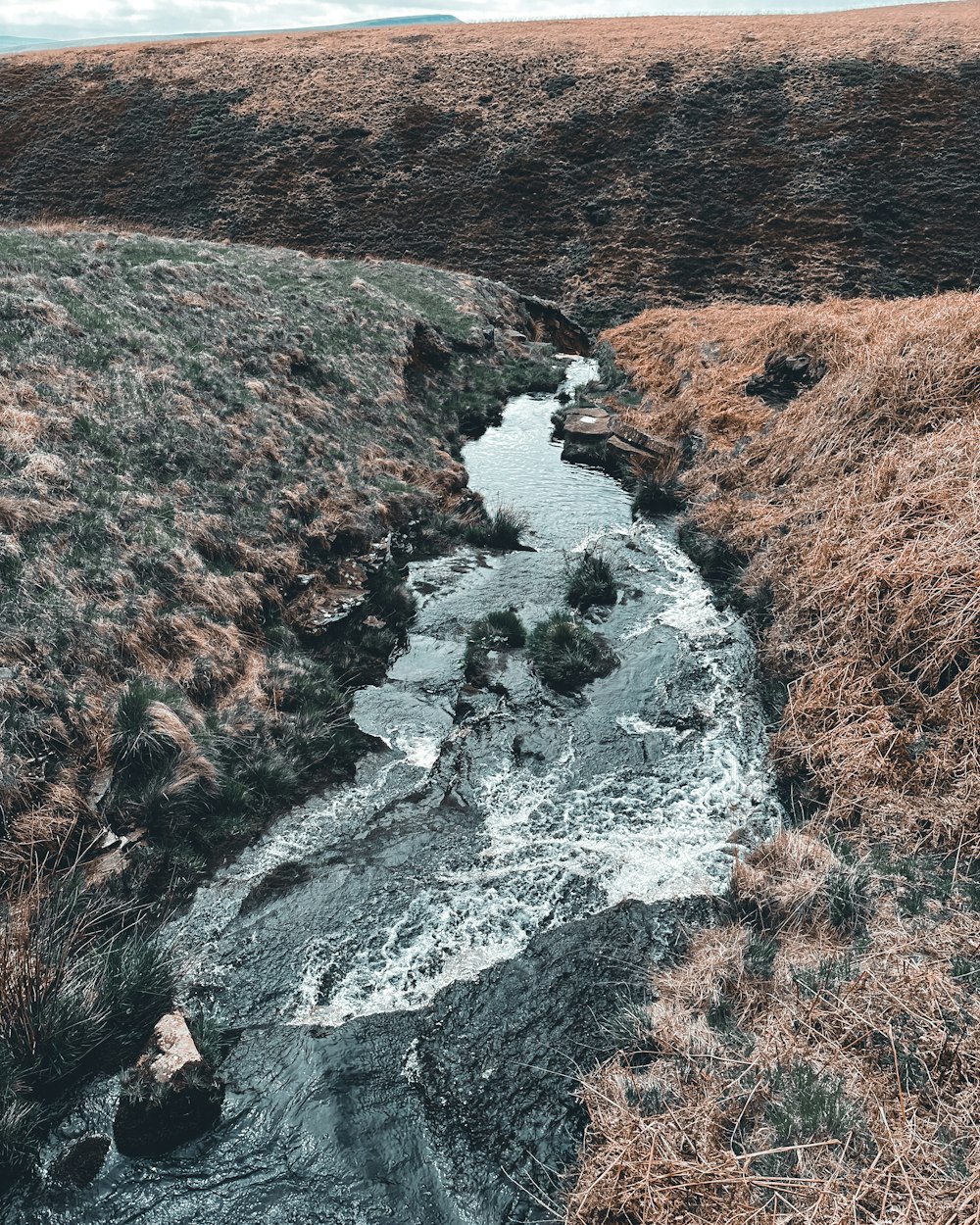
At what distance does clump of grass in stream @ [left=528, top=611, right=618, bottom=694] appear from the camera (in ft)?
35.6

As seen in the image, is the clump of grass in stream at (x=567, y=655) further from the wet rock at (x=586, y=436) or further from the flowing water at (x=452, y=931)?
the wet rock at (x=586, y=436)

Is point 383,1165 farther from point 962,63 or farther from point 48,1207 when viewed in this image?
point 962,63

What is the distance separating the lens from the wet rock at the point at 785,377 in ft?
54.7

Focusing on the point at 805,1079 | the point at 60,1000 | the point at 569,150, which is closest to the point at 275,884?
the point at 60,1000

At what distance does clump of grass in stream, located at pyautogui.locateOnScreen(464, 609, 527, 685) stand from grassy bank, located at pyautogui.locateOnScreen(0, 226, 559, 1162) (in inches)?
52.0

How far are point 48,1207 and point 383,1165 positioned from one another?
221 cm

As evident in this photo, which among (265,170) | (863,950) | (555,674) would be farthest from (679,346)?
(265,170)

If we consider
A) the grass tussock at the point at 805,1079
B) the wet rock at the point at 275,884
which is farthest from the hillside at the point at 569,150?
the grass tussock at the point at 805,1079

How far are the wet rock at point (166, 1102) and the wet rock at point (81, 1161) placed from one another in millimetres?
119

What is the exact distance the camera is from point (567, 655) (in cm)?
1109

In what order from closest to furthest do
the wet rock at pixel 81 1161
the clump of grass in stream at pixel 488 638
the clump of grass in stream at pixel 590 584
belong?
the wet rock at pixel 81 1161 < the clump of grass in stream at pixel 488 638 < the clump of grass in stream at pixel 590 584

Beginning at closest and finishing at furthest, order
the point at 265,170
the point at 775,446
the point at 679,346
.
A: the point at 775,446
the point at 679,346
the point at 265,170

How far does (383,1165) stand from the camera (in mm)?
5293

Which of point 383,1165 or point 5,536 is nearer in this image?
point 383,1165
